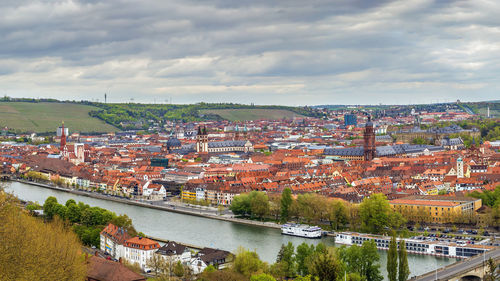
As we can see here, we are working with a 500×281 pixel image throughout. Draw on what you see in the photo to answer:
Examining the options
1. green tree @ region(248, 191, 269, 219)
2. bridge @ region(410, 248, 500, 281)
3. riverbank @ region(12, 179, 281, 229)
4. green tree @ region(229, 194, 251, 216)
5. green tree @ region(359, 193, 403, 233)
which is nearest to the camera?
bridge @ region(410, 248, 500, 281)

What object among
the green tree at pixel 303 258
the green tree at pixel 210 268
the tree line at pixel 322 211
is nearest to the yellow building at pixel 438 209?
the tree line at pixel 322 211

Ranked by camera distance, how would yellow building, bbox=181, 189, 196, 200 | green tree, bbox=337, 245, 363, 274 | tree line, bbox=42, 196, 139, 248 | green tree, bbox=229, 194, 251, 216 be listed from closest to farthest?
green tree, bbox=337, 245, 363, 274
tree line, bbox=42, 196, 139, 248
green tree, bbox=229, 194, 251, 216
yellow building, bbox=181, 189, 196, 200

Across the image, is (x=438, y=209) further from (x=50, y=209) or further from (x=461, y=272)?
(x=50, y=209)

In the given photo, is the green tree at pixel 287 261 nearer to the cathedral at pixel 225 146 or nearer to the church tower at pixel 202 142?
the church tower at pixel 202 142

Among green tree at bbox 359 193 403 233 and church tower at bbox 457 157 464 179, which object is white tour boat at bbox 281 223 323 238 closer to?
green tree at bbox 359 193 403 233

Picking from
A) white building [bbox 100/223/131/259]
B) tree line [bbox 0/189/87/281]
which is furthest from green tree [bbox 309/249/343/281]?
white building [bbox 100/223/131/259]

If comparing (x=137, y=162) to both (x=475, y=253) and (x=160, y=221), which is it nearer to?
(x=160, y=221)

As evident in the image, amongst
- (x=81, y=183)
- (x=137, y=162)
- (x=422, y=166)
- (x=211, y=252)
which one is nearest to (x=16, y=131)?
(x=137, y=162)
